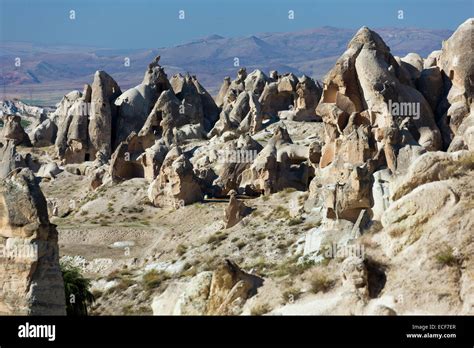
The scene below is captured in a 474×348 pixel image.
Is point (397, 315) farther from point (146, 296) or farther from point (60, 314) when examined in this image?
point (146, 296)

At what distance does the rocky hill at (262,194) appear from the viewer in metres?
16.6

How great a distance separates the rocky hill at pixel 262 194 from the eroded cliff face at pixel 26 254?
32 mm

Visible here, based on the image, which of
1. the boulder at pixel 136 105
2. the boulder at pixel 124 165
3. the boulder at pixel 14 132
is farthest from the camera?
the boulder at pixel 14 132

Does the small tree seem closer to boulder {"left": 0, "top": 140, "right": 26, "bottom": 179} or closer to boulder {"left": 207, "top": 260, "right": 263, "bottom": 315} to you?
boulder {"left": 207, "top": 260, "right": 263, "bottom": 315}

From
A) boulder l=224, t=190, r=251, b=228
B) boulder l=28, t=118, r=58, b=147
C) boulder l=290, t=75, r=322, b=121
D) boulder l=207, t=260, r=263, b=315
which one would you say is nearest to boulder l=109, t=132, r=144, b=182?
boulder l=290, t=75, r=322, b=121

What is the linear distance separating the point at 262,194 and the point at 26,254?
2319 cm

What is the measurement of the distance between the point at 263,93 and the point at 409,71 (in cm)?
2117

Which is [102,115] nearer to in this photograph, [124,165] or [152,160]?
[124,165]

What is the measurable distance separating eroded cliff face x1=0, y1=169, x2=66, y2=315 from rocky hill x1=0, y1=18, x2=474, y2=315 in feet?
0.11

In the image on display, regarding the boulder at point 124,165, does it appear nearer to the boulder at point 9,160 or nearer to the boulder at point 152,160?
the boulder at point 152,160

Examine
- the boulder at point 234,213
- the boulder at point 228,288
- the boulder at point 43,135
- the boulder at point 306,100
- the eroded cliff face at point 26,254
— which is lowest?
the boulder at point 43,135

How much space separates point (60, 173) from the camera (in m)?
52.5

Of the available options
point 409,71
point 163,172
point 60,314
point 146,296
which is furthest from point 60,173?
point 60,314

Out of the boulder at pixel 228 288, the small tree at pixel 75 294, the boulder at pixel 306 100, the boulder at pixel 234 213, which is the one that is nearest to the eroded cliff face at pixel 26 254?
the boulder at pixel 228 288
